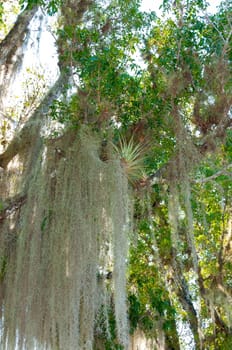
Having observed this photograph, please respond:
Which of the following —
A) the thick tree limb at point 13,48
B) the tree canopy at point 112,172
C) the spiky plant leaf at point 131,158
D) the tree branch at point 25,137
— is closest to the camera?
the tree canopy at point 112,172

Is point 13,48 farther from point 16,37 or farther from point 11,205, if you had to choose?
point 11,205

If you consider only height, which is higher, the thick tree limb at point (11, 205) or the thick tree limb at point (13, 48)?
the thick tree limb at point (13, 48)

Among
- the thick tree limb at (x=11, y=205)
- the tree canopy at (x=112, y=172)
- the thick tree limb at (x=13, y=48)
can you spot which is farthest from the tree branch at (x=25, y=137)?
the thick tree limb at (x=13, y=48)

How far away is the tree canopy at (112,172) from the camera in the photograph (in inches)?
111

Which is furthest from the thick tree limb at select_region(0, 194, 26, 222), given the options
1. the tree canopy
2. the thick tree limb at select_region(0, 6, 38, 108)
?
the thick tree limb at select_region(0, 6, 38, 108)

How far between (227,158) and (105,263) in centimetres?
186

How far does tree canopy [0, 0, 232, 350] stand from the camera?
2818 millimetres

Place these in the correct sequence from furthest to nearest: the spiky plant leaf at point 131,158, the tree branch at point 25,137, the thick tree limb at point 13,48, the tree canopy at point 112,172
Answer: the thick tree limb at point 13,48
the tree branch at point 25,137
the spiky plant leaf at point 131,158
the tree canopy at point 112,172

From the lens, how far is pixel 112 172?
117 inches

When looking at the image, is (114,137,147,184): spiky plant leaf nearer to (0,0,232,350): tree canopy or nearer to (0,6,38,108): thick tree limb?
(0,0,232,350): tree canopy

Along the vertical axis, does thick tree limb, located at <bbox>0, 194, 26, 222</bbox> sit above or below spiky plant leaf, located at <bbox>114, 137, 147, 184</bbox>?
below

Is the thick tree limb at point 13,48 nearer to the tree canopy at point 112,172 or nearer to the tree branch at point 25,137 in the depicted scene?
the tree canopy at point 112,172

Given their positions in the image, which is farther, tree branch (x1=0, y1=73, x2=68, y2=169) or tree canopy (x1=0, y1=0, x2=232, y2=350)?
tree branch (x1=0, y1=73, x2=68, y2=169)

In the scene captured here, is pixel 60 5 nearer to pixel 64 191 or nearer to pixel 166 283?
pixel 64 191
